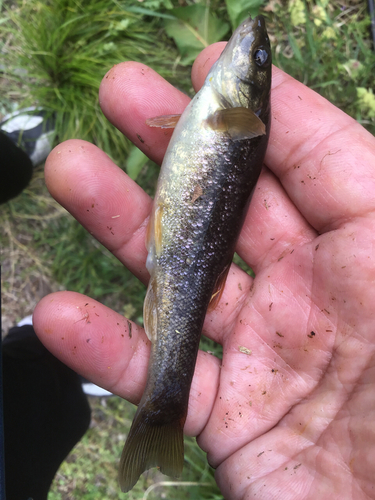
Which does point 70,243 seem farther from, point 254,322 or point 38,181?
point 254,322

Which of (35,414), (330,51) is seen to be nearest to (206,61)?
(330,51)

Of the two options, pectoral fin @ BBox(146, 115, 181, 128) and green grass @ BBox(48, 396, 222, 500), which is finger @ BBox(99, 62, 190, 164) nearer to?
pectoral fin @ BBox(146, 115, 181, 128)

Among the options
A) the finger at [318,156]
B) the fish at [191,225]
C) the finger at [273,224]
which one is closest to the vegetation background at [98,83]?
the finger at [273,224]

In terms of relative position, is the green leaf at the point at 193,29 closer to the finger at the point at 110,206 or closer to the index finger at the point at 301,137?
the index finger at the point at 301,137

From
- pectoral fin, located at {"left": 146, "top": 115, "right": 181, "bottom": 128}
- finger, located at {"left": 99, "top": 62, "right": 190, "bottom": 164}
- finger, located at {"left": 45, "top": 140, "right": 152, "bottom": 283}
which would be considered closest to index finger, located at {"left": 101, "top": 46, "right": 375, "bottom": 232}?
finger, located at {"left": 99, "top": 62, "right": 190, "bottom": 164}

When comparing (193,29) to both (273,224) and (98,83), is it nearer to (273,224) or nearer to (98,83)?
(98,83)

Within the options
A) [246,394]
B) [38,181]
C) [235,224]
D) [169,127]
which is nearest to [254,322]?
[246,394]
